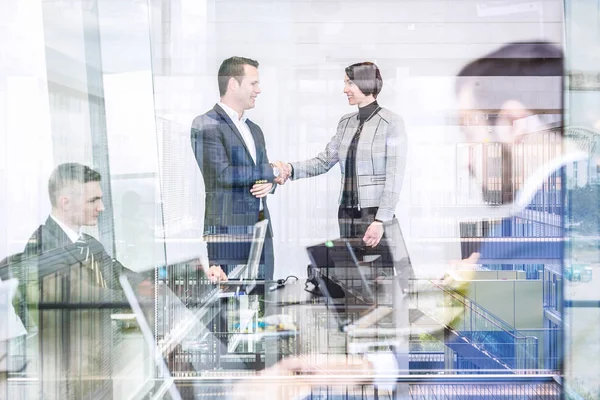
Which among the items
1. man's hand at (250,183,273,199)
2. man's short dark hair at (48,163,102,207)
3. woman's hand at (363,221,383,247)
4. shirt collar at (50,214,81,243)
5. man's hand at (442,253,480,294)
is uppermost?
man's short dark hair at (48,163,102,207)

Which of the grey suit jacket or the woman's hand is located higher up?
the grey suit jacket

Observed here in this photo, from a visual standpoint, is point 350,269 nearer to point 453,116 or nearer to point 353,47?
point 453,116

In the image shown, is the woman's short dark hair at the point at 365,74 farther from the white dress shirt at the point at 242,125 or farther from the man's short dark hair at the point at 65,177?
the man's short dark hair at the point at 65,177

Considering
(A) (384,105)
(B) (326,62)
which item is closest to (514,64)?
(A) (384,105)

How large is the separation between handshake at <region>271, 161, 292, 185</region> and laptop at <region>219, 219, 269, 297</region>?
25 centimetres

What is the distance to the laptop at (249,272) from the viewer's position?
10.2 feet

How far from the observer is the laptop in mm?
3115

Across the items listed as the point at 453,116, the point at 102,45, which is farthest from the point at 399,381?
the point at 102,45

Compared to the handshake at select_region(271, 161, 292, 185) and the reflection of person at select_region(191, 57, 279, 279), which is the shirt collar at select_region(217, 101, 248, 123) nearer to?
the reflection of person at select_region(191, 57, 279, 279)

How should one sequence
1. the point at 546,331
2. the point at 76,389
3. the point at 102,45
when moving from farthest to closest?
the point at 546,331, the point at 102,45, the point at 76,389

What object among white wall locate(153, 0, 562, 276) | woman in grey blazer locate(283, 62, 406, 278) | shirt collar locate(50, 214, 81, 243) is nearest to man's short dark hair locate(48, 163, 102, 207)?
shirt collar locate(50, 214, 81, 243)

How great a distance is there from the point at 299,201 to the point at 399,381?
3.85 ft

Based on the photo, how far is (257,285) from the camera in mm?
3109

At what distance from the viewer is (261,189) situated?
10.2ft
